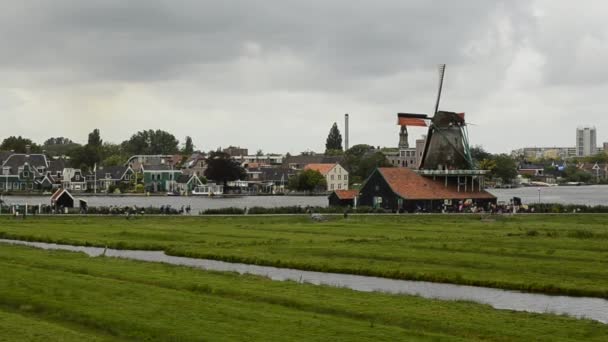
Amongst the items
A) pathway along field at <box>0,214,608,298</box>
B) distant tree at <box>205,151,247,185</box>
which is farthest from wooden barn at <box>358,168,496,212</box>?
distant tree at <box>205,151,247,185</box>

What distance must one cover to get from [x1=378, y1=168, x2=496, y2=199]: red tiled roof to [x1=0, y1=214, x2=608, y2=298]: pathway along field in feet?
38.3

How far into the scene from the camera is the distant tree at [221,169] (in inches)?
6939

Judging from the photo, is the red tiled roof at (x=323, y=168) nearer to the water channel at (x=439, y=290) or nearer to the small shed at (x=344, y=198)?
the small shed at (x=344, y=198)

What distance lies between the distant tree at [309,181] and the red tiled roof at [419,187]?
74347mm

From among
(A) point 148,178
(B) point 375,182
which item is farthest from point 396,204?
(A) point 148,178

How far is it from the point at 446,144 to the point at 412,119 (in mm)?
7495

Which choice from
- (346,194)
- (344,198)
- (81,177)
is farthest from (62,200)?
(81,177)

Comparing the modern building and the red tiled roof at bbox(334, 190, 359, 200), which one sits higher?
the modern building

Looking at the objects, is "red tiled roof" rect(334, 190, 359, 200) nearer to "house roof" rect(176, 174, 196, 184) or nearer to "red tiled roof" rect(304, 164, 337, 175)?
"red tiled roof" rect(304, 164, 337, 175)

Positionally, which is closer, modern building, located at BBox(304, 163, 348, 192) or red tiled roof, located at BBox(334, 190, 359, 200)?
red tiled roof, located at BBox(334, 190, 359, 200)

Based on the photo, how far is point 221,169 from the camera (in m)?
178

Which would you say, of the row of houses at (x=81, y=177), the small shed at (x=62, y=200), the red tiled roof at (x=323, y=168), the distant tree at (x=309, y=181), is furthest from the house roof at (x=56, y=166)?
the small shed at (x=62, y=200)

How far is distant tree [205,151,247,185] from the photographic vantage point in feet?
578

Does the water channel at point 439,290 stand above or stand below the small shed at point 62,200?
below
